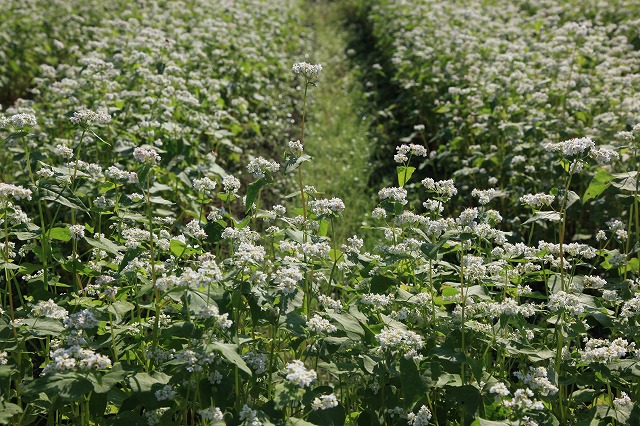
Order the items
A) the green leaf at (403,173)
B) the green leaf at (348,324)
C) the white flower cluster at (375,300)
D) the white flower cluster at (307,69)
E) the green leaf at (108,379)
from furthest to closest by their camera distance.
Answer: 1. the green leaf at (403,173)
2. the white flower cluster at (307,69)
3. the white flower cluster at (375,300)
4. the green leaf at (348,324)
5. the green leaf at (108,379)

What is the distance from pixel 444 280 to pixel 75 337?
5.60 feet

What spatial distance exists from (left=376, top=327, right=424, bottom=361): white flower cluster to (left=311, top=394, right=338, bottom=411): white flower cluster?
0.28 metres

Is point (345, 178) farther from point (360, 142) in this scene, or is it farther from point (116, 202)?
point (116, 202)

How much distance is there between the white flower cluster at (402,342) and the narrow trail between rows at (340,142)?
2551 millimetres

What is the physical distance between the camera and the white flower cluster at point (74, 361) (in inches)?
85.1

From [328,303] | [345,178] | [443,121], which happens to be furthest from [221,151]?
[328,303]

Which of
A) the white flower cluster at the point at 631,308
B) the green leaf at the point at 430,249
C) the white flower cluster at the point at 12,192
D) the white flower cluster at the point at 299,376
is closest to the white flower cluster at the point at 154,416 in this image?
the white flower cluster at the point at 299,376

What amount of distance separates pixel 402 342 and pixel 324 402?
366mm

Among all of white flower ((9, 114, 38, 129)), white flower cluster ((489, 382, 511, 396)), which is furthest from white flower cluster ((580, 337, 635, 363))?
white flower ((9, 114, 38, 129))

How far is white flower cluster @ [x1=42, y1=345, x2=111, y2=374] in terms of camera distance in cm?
216

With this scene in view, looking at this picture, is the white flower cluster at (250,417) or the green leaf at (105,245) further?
the green leaf at (105,245)

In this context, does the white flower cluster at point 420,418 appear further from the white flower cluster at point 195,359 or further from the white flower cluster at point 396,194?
the white flower cluster at point 396,194

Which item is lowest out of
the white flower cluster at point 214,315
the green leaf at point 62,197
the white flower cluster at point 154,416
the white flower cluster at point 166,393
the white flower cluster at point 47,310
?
the white flower cluster at point 154,416

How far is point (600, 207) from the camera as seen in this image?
4.85 m
